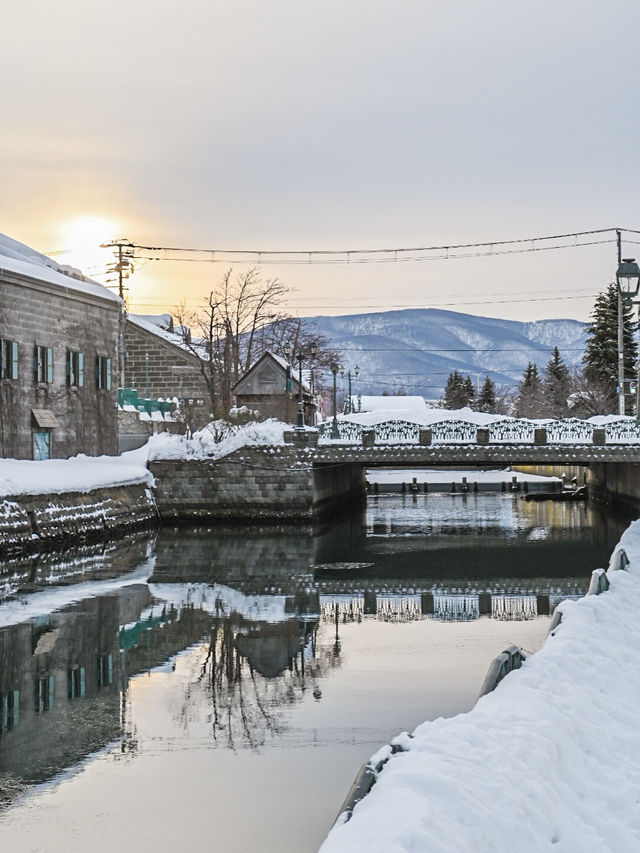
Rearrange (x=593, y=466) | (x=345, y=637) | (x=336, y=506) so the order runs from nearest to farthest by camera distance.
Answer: (x=345, y=637) < (x=336, y=506) < (x=593, y=466)

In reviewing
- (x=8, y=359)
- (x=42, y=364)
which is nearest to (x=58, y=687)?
(x=8, y=359)

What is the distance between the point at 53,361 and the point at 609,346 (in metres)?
50.0

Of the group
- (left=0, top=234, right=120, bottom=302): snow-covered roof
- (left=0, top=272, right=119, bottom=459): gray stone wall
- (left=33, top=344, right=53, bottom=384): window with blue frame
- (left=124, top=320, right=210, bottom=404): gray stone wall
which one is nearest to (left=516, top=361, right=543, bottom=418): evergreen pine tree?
(left=124, top=320, right=210, bottom=404): gray stone wall

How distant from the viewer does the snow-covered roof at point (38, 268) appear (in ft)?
124

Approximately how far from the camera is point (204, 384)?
69.4 metres

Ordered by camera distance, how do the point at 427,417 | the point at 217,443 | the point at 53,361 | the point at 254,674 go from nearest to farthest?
the point at 254,674
the point at 53,361
the point at 217,443
the point at 427,417

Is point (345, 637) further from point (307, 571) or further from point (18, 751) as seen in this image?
point (307, 571)

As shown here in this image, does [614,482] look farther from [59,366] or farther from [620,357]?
[59,366]

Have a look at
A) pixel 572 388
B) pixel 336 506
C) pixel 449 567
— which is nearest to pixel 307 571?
pixel 449 567

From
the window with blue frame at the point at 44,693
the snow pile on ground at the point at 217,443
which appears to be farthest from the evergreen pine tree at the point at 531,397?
the window with blue frame at the point at 44,693

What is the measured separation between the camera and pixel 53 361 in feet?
131

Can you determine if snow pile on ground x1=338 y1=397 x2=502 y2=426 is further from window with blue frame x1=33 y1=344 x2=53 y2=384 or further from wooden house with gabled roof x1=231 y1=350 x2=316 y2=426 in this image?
wooden house with gabled roof x1=231 y1=350 x2=316 y2=426

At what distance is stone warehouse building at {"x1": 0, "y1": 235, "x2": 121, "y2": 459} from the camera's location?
37000mm

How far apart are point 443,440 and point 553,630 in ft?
107
